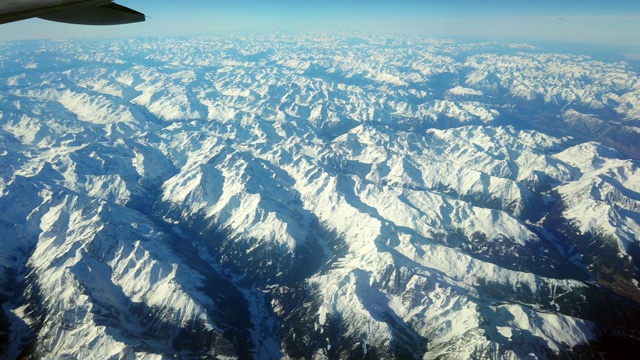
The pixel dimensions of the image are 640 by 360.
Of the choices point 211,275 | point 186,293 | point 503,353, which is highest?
point 503,353

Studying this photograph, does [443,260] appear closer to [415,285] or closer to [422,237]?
[422,237]

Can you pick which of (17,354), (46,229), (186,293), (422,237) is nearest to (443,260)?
(422,237)

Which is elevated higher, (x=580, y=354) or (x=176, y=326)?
(x=580, y=354)

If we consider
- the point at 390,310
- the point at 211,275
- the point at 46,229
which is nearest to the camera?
the point at 390,310

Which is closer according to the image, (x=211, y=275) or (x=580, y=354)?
(x=580, y=354)

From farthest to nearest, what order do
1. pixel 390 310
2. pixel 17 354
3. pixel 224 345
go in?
pixel 390 310 → pixel 224 345 → pixel 17 354

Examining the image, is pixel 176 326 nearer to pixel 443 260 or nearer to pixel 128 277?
pixel 128 277
